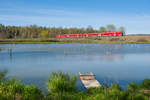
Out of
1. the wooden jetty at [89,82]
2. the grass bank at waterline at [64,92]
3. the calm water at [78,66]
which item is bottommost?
the calm water at [78,66]

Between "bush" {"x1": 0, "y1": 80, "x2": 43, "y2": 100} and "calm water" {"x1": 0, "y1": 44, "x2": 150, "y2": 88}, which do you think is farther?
"calm water" {"x1": 0, "y1": 44, "x2": 150, "y2": 88}

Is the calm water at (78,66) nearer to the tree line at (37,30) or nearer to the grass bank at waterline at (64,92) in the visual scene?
the grass bank at waterline at (64,92)

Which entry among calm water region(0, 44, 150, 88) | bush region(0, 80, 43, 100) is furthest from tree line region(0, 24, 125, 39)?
bush region(0, 80, 43, 100)

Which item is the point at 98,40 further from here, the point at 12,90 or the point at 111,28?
the point at 12,90

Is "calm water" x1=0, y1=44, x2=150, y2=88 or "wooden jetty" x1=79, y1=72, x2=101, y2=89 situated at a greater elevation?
"wooden jetty" x1=79, y1=72, x2=101, y2=89

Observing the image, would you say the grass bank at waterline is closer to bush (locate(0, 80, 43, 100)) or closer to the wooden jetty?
bush (locate(0, 80, 43, 100))

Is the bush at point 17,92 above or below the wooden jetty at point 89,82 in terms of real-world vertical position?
above

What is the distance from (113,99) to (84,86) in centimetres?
497

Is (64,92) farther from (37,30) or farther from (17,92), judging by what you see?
(37,30)

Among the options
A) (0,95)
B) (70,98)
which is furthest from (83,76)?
(0,95)

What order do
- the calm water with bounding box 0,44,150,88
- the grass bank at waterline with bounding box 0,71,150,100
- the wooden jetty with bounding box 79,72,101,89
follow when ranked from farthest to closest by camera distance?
1. the calm water with bounding box 0,44,150,88
2. the wooden jetty with bounding box 79,72,101,89
3. the grass bank at waterline with bounding box 0,71,150,100

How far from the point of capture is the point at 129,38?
107 metres

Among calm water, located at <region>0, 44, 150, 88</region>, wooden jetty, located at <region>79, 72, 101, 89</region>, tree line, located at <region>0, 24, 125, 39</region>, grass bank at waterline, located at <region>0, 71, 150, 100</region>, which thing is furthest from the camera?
tree line, located at <region>0, 24, 125, 39</region>

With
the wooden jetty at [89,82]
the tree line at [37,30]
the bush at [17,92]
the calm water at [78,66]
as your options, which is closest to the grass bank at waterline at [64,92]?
the bush at [17,92]
